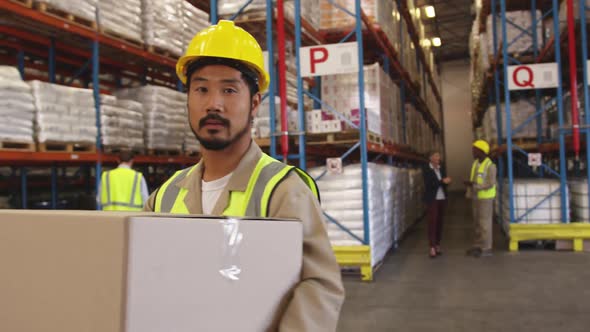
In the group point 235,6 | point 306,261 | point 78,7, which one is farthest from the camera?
point 235,6

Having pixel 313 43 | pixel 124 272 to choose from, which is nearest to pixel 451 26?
pixel 313 43

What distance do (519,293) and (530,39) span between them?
6.09 metres

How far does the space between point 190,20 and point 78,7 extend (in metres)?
2.46

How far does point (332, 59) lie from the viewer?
6660 mm

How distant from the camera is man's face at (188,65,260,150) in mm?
1703

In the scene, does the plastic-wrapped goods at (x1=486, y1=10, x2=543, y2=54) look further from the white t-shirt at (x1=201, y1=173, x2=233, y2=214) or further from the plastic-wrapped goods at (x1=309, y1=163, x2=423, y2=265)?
the white t-shirt at (x1=201, y1=173, x2=233, y2=214)

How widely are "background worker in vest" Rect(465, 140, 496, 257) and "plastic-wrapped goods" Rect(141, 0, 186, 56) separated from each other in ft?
17.5

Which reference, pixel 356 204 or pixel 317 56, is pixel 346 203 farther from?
pixel 317 56

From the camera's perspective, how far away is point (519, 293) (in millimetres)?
6160

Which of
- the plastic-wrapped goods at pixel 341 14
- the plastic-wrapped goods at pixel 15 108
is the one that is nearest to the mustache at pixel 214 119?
the plastic-wrapped goods at pixel 15 108

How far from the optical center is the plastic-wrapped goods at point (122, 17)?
7555 mm

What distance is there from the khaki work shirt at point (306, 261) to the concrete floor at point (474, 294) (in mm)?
3710

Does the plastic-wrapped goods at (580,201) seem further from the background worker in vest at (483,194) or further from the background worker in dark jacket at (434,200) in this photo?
the background worker in dark jacket at (434,200)

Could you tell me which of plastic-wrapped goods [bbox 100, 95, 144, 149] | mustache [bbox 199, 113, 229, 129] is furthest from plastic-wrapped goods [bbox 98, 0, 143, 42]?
mustache [bbox 199, 113, 229, 129]
